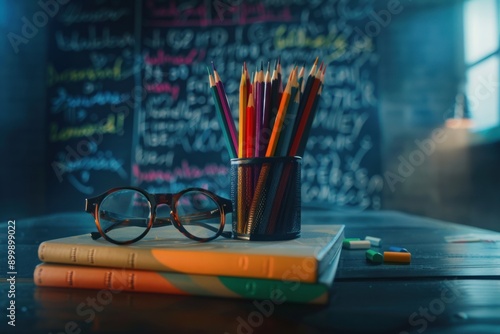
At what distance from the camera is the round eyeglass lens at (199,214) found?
459 millimetres

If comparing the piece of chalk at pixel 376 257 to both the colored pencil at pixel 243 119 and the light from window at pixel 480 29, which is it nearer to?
the colored pencil at pixel 243 119

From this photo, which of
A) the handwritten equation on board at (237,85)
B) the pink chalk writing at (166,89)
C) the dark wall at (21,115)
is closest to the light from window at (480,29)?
the handwritten equation on board at (237,85)

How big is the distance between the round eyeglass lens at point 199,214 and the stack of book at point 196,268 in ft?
0.14

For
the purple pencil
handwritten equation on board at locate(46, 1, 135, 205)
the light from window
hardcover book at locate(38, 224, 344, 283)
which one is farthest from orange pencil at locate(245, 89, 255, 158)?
the light from window

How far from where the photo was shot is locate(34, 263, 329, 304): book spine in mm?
323

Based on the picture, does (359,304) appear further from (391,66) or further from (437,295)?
(391,66)

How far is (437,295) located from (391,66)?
178cm

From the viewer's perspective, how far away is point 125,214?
49 centimetres

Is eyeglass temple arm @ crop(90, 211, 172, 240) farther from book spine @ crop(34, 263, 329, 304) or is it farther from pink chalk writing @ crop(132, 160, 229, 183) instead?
pink chalk writing @ crop(132, 160, 229, 183)

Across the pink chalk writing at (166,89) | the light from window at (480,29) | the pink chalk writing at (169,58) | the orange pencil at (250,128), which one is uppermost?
the light from window at (480,29)

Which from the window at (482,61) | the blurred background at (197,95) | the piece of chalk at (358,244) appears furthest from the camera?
the blurred background at (197,95)

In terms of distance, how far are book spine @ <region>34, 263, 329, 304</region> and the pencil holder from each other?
0.11m

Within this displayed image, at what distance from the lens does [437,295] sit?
346mm

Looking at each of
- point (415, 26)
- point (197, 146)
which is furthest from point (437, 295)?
point (415, 26)
